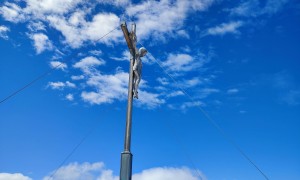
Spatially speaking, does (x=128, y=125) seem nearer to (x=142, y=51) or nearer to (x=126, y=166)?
(x=126, y=166)

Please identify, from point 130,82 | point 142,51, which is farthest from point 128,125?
point 142,51

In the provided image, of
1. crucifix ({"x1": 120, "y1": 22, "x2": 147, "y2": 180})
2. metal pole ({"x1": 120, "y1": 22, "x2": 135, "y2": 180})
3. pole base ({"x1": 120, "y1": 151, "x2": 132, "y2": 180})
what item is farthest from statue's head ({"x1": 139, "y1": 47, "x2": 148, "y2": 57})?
pole base ({"x1": 120, "y1": 151, "x2": 132, "y2": 180})

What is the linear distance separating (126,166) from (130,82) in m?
2.18

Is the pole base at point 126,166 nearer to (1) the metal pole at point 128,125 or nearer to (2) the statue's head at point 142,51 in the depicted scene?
(1) the metal pole at point 128,125

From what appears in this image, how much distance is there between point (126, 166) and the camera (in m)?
7.29

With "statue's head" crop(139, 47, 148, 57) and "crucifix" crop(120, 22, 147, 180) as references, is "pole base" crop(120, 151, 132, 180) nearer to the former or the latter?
"crucifix" crop(120, 22, 147, 180)

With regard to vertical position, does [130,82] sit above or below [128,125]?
above

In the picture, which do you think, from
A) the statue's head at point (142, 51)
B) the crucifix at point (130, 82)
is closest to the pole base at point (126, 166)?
the crucifix at point (130, 82)

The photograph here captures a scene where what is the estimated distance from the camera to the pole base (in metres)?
7.23

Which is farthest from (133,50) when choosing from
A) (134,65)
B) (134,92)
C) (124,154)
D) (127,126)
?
(124,154)

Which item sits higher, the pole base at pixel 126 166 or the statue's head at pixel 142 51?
the statue's head at pixel 142 51

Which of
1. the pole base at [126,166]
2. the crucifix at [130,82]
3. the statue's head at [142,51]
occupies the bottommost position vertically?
the pole base at [126,166]

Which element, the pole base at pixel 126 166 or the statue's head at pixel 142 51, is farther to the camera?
the statue's head at pixel 142 51

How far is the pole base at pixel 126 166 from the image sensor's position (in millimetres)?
7234
